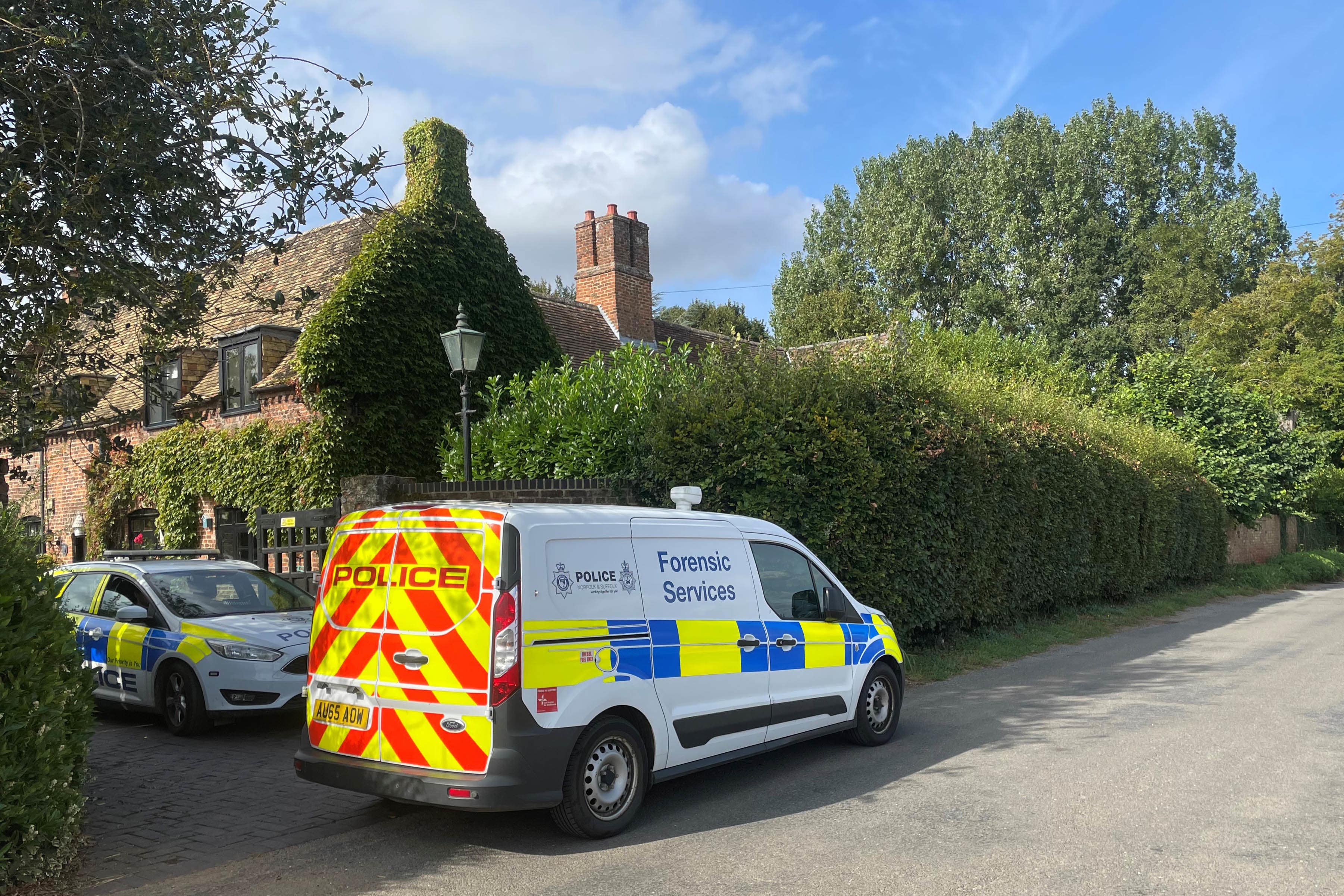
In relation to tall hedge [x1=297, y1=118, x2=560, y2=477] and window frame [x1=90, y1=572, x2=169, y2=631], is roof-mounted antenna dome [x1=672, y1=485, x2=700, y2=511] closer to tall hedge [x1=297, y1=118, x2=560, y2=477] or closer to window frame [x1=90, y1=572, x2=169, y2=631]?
window frame [x1=90, y1=572, x2=169, y2=631]

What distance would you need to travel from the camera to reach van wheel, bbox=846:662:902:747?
7883mm

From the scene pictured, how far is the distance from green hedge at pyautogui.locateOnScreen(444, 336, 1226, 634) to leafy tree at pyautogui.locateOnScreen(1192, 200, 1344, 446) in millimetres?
26874

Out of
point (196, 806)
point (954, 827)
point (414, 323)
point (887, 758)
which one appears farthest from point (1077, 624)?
point (196, 806)

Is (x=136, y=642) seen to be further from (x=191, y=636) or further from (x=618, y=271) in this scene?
(x=618, y=271)

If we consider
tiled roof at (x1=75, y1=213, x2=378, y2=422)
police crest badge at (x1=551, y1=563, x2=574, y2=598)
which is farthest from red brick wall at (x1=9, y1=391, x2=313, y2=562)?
police crest badge at (x1=551, y1=563, x2=574, y2=598)

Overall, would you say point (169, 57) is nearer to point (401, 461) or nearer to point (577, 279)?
point (401, 461)

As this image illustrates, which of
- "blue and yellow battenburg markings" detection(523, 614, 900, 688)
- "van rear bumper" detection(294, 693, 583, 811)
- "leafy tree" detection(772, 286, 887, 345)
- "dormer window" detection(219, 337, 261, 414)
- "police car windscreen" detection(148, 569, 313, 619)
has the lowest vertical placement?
"van rear bumper" detection(294, 693, 583, 811)

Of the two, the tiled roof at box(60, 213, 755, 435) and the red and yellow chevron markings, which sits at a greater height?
the tiled roof at box(60, 213, 755, 435)

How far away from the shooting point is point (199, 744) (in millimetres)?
8570

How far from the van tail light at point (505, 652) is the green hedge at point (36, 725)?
218 cm

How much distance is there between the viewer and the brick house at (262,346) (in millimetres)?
17266

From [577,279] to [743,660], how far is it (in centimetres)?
2130

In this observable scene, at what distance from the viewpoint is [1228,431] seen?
28.8m

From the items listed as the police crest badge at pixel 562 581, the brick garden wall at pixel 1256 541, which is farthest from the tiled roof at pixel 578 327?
the brick garden wall at pixel 1256 541
